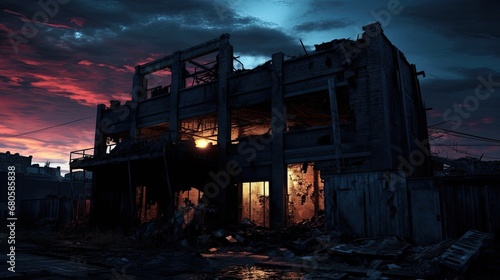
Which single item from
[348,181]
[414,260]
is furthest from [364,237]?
[414,260]

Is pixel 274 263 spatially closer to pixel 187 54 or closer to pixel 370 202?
pixel 370 202

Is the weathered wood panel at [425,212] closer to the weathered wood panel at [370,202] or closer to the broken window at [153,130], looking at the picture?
the weathered wood panel at [370,202]

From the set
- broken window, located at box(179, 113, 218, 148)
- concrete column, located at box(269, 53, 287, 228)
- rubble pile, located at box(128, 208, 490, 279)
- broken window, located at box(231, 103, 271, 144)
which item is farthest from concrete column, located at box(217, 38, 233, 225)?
rubble pile, located at box(128, 208, 490, 279)

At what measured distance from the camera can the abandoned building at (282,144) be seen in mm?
13070

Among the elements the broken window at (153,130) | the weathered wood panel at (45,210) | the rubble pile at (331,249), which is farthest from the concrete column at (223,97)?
the weathered wood panel at (45,210)

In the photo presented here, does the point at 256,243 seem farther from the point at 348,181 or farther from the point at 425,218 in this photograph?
the point at 425,218

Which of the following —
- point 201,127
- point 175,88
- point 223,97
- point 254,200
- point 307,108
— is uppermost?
point 175,88

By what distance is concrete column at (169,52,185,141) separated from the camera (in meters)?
22.4

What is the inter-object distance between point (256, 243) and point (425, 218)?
5.96 m

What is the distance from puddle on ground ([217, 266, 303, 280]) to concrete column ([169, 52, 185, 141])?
14370 mm

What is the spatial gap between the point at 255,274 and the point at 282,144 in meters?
9.92

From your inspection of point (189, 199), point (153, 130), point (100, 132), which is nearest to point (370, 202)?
point (189, 199)

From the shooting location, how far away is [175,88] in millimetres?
22906

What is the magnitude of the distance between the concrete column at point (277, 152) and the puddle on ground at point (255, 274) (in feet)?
25.8
